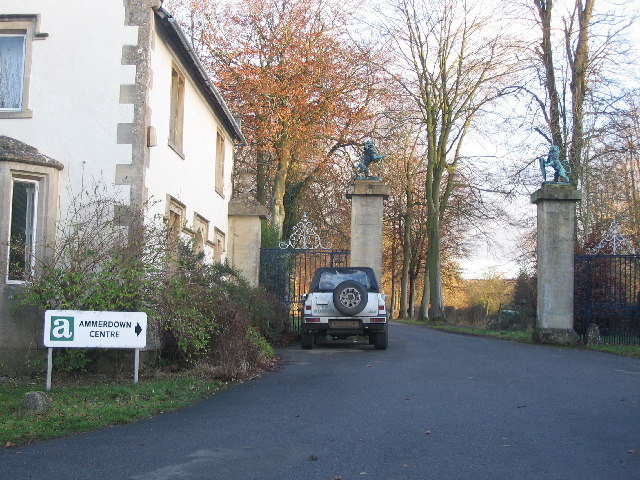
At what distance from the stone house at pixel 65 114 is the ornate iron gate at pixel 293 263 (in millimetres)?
7134

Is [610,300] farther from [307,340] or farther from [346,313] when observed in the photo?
[307,340]

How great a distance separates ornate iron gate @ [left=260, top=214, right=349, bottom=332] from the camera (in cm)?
1970

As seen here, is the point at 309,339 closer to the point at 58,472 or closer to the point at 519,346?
the point at 519,346

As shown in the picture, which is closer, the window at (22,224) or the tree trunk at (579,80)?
the window at (22,224)

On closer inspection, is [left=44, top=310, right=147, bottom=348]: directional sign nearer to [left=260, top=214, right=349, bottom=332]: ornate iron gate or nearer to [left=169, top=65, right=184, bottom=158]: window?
[left=169, top=65, right=184, bottom=158]: window

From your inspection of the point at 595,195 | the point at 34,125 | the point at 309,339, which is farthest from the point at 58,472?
the point at 595,195

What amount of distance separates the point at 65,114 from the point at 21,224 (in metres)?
2.01

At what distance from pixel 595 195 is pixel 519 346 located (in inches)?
513

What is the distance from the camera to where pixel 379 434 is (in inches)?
273

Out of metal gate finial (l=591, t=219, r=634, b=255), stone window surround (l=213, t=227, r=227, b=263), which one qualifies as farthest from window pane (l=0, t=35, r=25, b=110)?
metal gate finial (l=591, t=219, r=634, b=255)

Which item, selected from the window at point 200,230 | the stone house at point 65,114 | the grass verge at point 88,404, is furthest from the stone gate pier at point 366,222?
the grass verge at point 88,404

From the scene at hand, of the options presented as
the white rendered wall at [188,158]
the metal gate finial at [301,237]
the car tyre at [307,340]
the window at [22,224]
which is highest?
the white rendered wall at [188,158]

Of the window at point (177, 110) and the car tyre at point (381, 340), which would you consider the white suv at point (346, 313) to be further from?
the window at point (177, 110)

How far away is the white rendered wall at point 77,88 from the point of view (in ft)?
40.2
